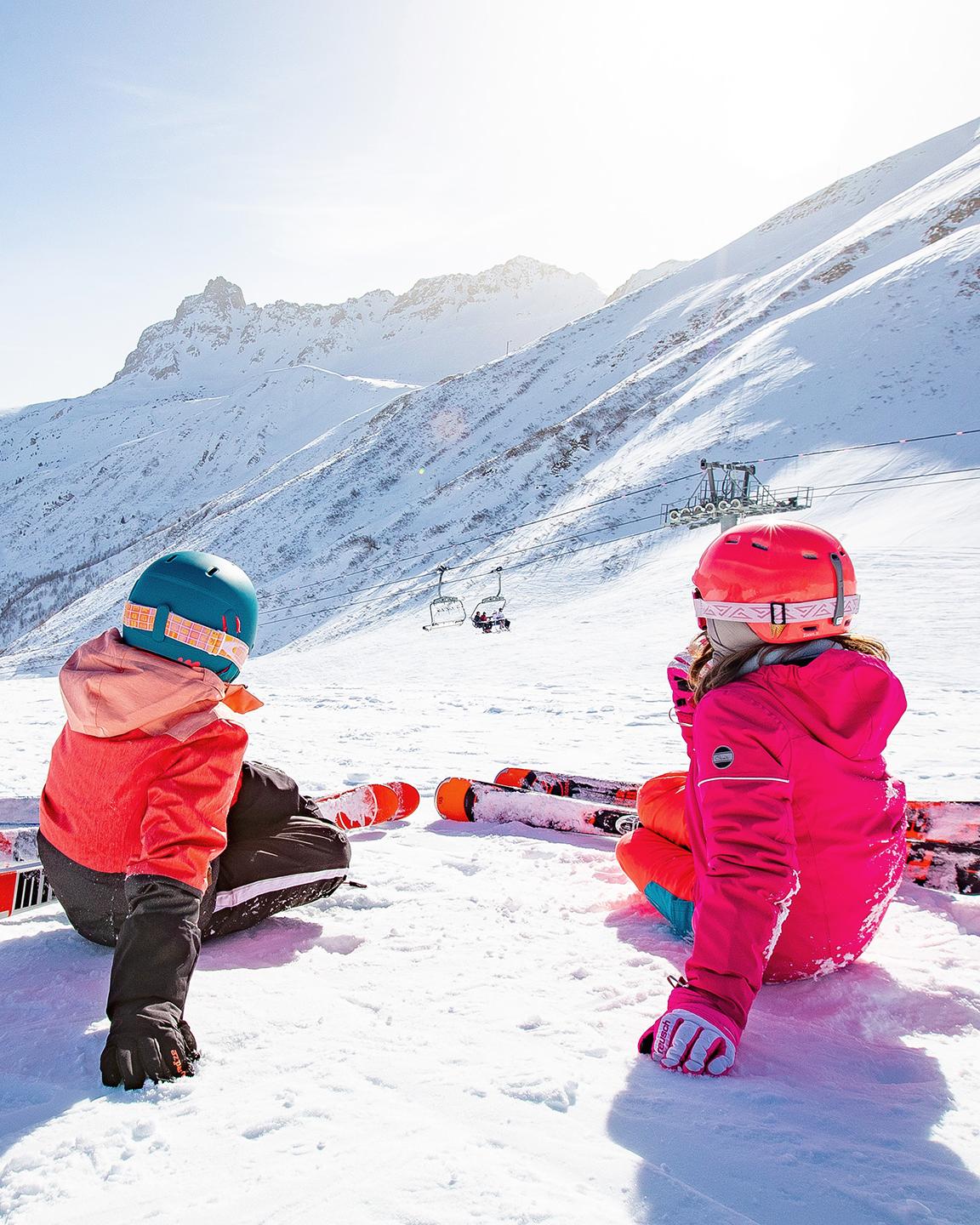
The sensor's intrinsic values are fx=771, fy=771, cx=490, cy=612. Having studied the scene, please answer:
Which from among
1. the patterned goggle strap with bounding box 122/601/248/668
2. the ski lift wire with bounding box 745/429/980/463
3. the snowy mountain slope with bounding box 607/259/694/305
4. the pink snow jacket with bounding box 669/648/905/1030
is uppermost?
the snowy mountain slope with bounding box 607/259/694/305

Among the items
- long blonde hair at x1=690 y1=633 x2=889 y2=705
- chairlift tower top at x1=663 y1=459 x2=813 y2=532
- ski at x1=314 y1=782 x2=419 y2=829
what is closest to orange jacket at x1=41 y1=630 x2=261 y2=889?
long blonde hair at x1=690 y1=633 x2=889 y2=705

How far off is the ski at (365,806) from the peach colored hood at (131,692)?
2.06 m

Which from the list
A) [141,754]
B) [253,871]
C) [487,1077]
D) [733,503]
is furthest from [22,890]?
[733,503]

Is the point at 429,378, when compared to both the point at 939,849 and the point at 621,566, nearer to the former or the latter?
the point at 621,566

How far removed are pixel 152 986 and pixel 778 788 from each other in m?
1.78

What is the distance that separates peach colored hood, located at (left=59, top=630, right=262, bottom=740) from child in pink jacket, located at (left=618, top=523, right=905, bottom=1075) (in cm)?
161

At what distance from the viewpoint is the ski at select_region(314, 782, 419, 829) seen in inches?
178

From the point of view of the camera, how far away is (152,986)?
2031 mm

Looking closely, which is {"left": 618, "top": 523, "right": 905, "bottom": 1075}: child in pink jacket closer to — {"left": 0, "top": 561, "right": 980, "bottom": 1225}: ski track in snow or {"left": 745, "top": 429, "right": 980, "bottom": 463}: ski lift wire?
{"left": 0, "top": 561, "right": 980, "bottom": 1225}: ski track in snow

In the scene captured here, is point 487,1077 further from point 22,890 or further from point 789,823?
point 22,890

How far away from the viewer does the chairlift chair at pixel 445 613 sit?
2702 cm

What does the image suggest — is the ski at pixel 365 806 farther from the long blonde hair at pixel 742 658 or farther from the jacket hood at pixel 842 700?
the jacket hood at pixel 842 700

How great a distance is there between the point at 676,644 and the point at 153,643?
46.8 feet

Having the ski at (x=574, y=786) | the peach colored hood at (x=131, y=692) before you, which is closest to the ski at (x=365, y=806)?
the ski at (x=574, y=786)
